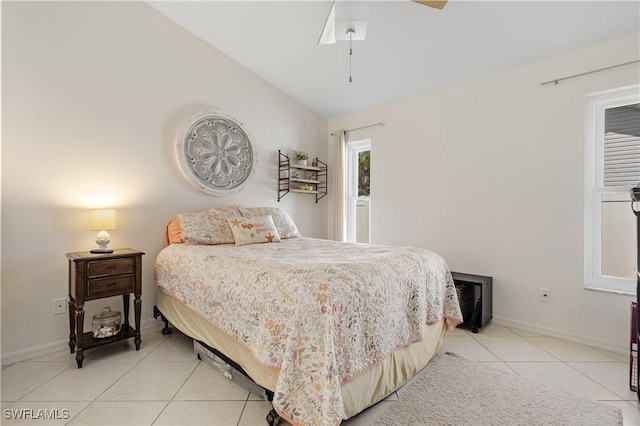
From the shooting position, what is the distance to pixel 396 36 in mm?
2678

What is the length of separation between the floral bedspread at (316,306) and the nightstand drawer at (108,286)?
327 millimetres

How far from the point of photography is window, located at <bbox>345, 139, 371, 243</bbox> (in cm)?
427

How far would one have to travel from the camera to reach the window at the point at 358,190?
14.0 feet

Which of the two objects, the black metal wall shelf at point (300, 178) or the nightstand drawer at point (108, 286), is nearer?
the nightstand drawer at point (108, 286)

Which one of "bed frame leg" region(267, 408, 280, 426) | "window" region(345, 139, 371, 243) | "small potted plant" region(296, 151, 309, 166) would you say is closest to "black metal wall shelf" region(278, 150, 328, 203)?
"small potted plant" region(296, 151, 309, 166)

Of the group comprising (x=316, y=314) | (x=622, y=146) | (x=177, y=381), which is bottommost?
(x=177, y=381)

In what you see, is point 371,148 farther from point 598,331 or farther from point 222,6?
point 598,331

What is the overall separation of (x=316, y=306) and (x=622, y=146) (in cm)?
289

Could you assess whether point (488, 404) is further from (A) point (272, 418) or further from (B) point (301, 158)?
(B) point (301, 158)

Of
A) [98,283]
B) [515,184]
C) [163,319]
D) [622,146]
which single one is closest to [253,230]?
[163,319]

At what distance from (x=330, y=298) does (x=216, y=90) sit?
2834mm

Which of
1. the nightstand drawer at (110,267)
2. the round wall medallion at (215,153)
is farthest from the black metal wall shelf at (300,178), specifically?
the nightstand drawer at (110,267)

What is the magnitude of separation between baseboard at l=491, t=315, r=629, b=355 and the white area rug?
952 millimetres

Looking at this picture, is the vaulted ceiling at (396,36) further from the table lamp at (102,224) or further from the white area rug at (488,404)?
the white area rug at (488,404)
